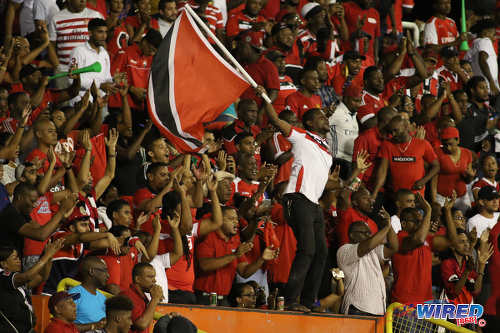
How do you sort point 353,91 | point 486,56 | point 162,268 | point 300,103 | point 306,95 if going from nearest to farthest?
point 162,268 → point 300,103 → point 306,95 → point 353,91 → point 486,56

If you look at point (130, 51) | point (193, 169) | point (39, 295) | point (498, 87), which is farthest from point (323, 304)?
point (498, 87)

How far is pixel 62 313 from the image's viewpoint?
7281 millimetres

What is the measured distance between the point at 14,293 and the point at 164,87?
2.66m

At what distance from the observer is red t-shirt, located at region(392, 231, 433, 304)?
1022 cm

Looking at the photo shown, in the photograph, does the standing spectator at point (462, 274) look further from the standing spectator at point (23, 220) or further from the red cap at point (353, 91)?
the standing spectator at point (23, 220)

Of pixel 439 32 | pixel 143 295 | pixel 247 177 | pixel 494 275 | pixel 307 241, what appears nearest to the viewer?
pixel 143 295

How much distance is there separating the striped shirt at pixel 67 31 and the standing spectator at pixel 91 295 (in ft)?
14.9

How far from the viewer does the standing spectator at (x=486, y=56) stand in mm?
15750

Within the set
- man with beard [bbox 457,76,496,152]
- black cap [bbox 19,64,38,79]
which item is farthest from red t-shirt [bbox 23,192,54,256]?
man with beard [bbox 457,76,496,152]

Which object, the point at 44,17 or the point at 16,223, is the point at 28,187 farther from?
the point at 44,17

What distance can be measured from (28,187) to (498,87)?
9.53 m

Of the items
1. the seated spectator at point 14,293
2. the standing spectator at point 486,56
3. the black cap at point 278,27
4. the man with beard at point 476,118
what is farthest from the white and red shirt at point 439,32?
the seated spectator at point 14,293

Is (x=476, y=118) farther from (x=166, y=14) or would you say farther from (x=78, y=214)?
(x=78, y=214)

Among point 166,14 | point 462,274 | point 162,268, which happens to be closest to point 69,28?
point 166,14
